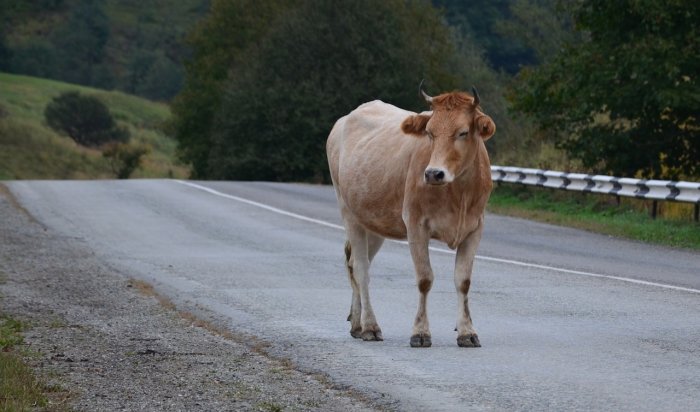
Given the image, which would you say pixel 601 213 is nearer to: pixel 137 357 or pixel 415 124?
pixel 415 124

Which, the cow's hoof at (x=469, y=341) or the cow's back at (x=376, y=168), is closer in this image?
the cow's hoof at (x=469, y=341)

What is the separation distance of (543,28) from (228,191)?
74.5 meters

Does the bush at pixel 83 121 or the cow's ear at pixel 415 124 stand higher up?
the cow's ear at pixel 415 124

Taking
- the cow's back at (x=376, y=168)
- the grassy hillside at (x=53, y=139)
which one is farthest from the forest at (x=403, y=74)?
the cow's back at (x=376, y=168)

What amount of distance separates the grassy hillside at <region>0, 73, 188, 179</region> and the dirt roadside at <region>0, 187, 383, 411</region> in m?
58.6

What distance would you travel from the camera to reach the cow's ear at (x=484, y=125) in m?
11.0

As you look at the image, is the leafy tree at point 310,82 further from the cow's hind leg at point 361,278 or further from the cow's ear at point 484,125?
the cow's ear at point 484,125

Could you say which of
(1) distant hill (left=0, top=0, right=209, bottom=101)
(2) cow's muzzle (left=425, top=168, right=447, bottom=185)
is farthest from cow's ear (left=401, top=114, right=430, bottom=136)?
(1) distant hill (left=0, top=0, right=209, bottom=101)

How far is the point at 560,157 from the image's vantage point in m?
34.4

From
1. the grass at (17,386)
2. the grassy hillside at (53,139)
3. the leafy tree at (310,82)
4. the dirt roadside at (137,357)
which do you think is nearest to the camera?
the grass at (17,386)

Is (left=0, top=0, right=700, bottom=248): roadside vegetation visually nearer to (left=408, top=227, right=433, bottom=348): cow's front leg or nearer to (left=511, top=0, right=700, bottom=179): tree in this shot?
(left=511, top=0, right=700, bottom=179): tree

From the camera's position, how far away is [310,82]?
2477 inches

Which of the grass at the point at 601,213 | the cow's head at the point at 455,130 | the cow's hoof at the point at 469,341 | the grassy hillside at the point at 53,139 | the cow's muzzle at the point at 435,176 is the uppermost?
the cow's head at the point at 455,130

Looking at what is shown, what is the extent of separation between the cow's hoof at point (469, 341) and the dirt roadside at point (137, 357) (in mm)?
1387
